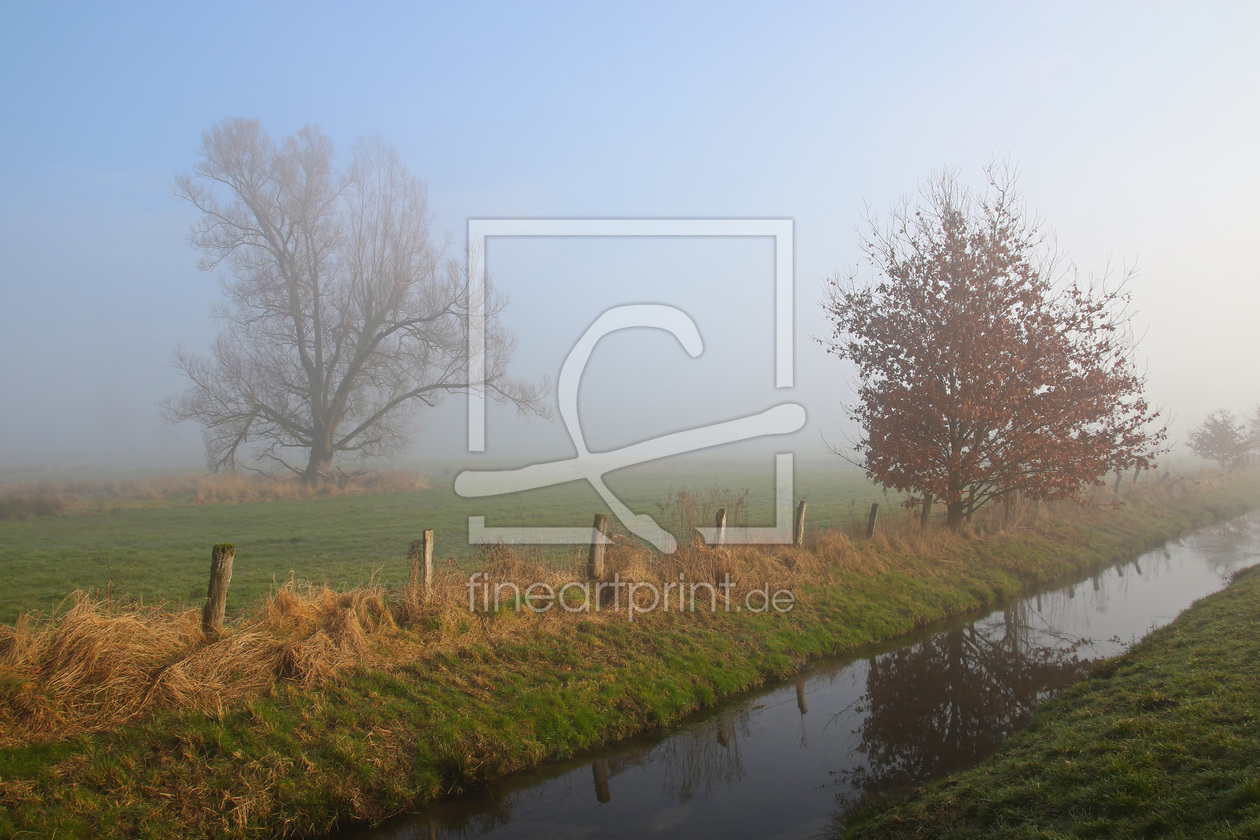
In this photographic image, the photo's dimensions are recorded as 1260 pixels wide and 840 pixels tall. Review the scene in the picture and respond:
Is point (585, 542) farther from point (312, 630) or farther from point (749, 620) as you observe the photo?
point (312, 630)

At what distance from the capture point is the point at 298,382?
40594 millimetres

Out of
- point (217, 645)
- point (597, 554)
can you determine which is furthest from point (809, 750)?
point (217, 645)

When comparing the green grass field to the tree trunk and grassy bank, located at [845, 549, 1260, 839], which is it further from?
grassy bank, located at [845, 549, 1260, 839]

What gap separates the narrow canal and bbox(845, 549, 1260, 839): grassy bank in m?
0.84

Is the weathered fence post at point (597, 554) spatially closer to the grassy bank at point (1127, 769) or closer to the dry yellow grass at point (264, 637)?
the dry yellow grass at point (264, 637)

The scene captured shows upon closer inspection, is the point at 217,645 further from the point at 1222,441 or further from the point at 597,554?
the point at 1222,441

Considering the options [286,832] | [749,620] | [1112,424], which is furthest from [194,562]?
[1112,424]

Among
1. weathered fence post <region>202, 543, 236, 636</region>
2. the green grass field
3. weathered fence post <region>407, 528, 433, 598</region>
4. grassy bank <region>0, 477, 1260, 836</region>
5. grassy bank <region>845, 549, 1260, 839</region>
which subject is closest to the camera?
grassy bank <region>845, 549, 1260, 839</region>

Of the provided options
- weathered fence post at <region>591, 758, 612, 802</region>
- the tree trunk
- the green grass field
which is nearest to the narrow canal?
weathered fence post at <region>591, 758, 612, 802</region>

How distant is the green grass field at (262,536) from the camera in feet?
44.3

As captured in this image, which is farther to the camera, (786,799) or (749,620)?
(749,620)

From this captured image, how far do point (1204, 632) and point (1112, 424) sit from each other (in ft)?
33.4

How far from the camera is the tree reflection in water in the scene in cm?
884

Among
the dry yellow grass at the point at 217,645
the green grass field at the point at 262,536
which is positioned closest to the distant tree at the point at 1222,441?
the green grass field at the point at 262,536
